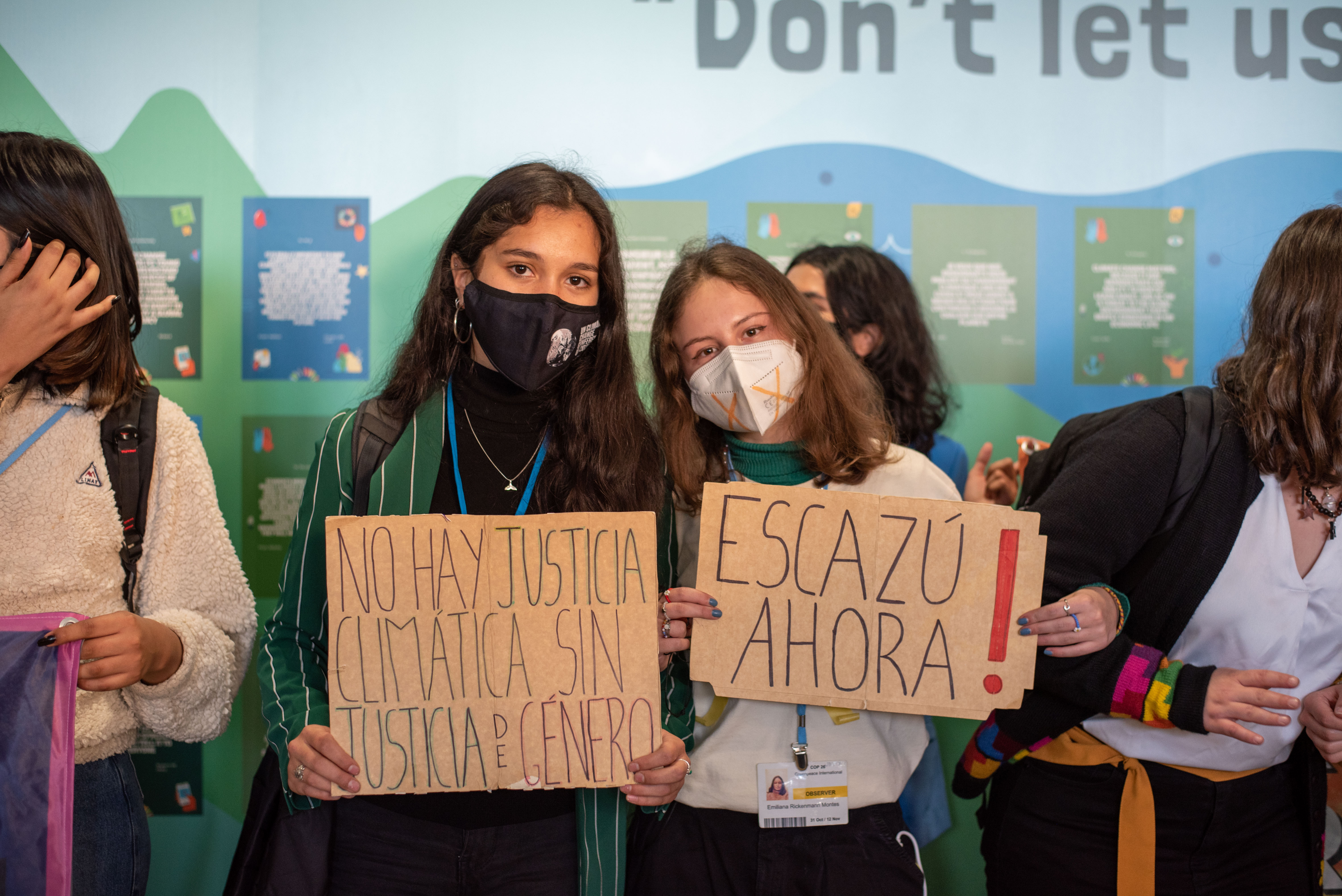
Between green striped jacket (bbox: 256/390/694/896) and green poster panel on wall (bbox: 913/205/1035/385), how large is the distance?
2.31 metres

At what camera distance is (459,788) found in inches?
65.9

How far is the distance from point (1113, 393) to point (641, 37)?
236 centimetres

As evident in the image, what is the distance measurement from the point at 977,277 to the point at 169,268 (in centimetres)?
316

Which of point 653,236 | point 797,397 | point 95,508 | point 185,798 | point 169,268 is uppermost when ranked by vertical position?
point 653,236

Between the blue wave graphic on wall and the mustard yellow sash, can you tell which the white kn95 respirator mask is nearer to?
the mustard yellow sash

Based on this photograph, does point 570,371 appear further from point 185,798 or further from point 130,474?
point 185,798

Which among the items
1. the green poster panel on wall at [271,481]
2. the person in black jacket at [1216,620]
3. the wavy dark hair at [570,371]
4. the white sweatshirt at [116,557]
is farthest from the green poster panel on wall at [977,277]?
the white sweatshirt at [116,557]

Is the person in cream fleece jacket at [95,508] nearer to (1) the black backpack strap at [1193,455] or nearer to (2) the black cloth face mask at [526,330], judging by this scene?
(2) the black cloth face mask at [526,330]

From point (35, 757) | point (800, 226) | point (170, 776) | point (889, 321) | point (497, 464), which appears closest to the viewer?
point (35, 757)

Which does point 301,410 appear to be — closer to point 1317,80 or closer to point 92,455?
point 92,455

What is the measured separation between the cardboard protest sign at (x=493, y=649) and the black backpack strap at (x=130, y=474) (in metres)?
0.46

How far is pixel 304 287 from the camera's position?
11.4 ft

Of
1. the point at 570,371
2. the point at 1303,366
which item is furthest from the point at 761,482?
the point at 1303,366

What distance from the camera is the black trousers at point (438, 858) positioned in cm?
171
